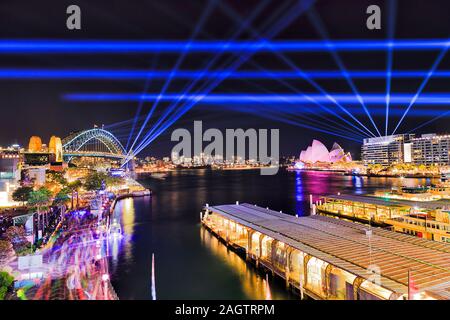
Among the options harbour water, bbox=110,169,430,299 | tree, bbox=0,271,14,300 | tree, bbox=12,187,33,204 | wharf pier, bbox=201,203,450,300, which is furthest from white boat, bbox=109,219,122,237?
tree, bbox=0,271,14,300

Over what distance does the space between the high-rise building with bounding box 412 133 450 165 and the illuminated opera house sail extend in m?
19.2

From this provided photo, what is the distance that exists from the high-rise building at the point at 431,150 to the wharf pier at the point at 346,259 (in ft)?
185

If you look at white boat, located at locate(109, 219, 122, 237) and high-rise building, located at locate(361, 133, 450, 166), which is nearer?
white boat, located at locate(109, 219, 122, 237)

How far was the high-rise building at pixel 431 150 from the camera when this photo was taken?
5322cm

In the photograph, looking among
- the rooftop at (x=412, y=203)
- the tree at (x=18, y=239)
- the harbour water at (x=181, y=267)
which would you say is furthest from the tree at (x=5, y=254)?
the rooftop at (x=412, y=203)

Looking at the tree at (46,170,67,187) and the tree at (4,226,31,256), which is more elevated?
the tree at (46,170,67,187)

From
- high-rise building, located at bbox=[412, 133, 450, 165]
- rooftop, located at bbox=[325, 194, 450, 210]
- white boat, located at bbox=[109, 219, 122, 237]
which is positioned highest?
high-rise building, located at bbox=[412, 133, 450, 165]

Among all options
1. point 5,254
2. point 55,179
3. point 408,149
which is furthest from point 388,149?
point 5,254

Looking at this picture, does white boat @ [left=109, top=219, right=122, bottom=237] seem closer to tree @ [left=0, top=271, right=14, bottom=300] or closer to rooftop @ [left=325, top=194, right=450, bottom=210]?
tree @ [left=0, top=271, right=14, bottom=300]

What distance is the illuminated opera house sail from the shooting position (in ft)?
257

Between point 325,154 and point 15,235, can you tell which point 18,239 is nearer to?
point 15,235

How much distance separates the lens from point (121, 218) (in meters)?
16.9

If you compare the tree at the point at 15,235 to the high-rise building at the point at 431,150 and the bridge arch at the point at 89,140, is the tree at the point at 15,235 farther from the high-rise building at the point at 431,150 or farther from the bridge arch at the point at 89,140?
the high-rise building at the point at 431,150
